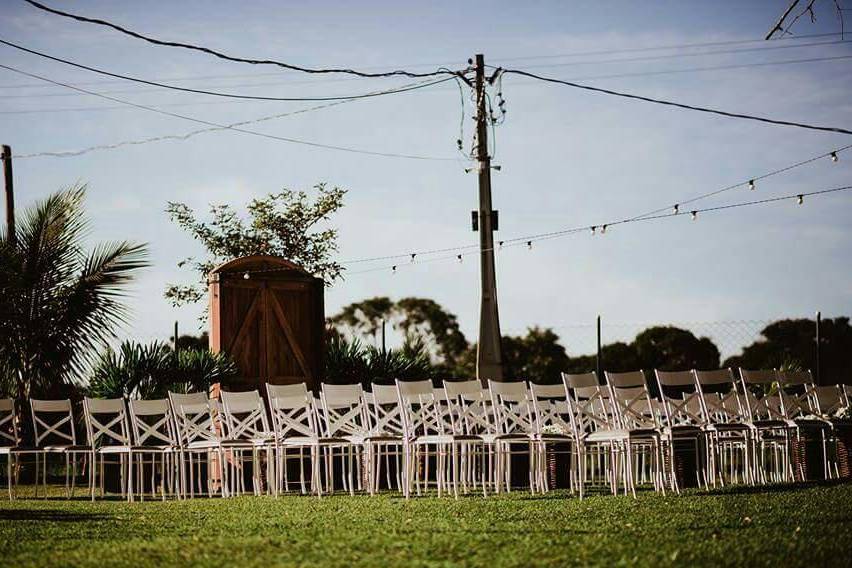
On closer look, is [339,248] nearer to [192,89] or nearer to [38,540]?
[192,89]

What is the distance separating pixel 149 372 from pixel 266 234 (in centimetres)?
807

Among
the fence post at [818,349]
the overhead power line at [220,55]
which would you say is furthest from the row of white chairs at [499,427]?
the overhead power line at [220,55]

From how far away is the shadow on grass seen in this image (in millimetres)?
7918

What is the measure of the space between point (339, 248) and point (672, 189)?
801 centimetres

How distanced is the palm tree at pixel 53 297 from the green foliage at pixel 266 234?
6.79 m

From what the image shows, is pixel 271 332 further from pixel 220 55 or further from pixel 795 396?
pixel 795 396

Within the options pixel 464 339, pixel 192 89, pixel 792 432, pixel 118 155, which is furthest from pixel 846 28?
pixel 464 339

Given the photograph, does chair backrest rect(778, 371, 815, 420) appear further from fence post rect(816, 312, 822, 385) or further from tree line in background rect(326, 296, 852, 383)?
fence post rect(816, 312, 822, 385)

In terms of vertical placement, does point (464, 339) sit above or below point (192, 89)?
below

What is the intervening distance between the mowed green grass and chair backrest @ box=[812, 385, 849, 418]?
5.36 ft

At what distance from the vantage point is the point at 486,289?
13391 mm

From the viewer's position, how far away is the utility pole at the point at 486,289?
43.0ft

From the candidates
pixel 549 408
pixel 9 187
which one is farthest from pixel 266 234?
pixel 549 408

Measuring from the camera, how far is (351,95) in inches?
568
